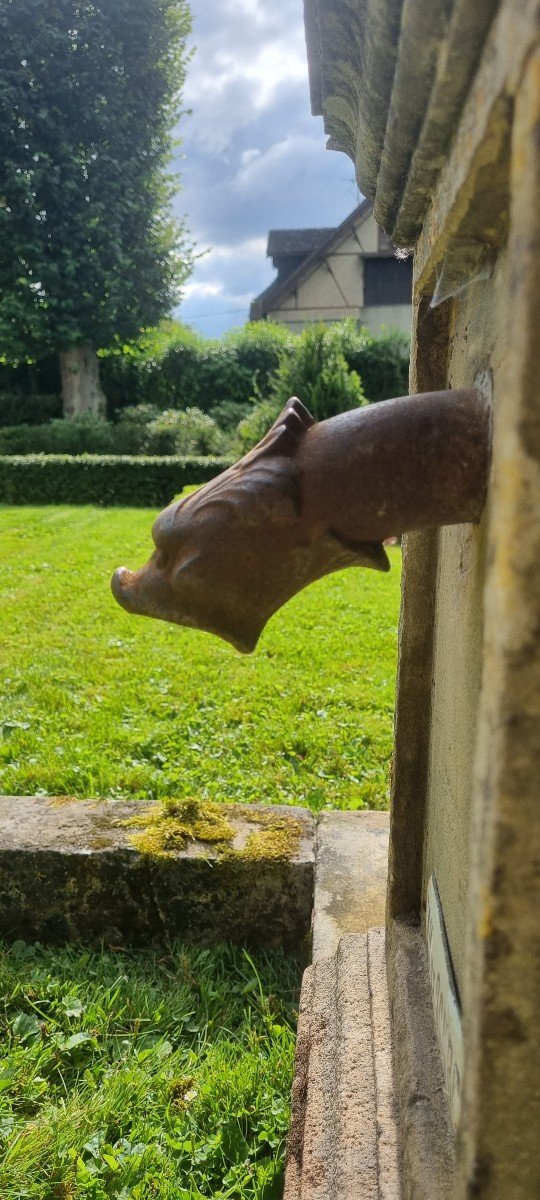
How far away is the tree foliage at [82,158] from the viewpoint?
49.7 ft

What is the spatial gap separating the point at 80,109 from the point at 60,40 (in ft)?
3.75

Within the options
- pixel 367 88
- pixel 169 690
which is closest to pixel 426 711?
pixel 367 88

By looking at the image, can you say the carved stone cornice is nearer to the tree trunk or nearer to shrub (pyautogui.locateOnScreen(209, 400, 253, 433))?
shrub (pyautogui.locateOnScreen(209, 400, 253, 433))

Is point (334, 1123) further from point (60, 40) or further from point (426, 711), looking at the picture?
point (60, 40)

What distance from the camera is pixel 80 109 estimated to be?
1554cm

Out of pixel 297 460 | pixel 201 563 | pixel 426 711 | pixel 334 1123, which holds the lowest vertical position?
pixel 334 1123

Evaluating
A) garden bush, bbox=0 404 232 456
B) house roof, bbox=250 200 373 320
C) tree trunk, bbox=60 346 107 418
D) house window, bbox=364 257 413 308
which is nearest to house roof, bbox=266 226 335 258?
house roof, bbox=250 200 373 320

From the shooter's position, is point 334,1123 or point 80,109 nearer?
point 334,1123

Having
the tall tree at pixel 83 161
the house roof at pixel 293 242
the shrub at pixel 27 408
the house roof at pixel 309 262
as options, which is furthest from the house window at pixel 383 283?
the shrub at pixel 27 408

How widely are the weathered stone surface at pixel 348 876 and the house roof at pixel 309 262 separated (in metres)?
18.2

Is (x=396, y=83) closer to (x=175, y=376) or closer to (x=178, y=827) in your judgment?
(x=178, y=827)

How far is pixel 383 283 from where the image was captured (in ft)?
62.1

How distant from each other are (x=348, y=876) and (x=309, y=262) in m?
18.8

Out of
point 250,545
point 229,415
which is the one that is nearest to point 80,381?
point 229,415
